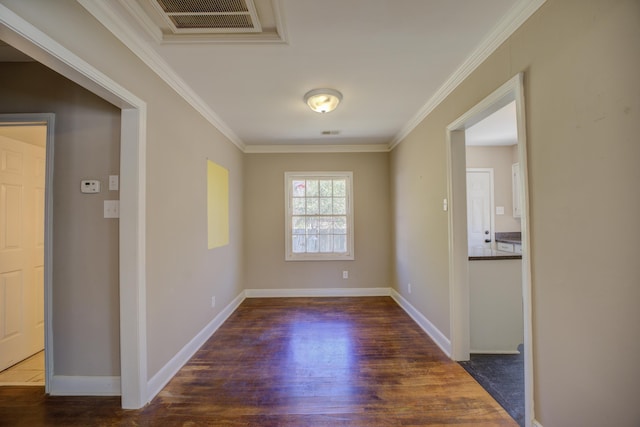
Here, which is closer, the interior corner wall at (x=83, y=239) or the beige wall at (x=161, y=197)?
the beige wall at (x=161, y=197)

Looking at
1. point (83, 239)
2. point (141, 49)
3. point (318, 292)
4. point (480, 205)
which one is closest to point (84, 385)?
point (83, 239)

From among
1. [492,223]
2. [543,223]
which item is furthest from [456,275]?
[492,223]

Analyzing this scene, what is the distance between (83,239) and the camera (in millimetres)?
1853

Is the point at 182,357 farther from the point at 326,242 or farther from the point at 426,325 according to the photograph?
the point at 326,242

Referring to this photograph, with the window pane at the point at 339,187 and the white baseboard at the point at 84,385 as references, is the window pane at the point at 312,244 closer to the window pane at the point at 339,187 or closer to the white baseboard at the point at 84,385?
the window pane at the point at 339,187

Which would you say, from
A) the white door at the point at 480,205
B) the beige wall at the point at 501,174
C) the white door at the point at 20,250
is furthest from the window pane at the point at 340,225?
the white door at the point at 20,250

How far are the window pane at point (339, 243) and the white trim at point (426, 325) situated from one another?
1126mm

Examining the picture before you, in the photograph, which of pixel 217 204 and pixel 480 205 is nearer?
pixel 217 204

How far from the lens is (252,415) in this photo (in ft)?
5.70

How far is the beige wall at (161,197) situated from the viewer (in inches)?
54.1

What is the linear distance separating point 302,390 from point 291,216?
9.21 feet

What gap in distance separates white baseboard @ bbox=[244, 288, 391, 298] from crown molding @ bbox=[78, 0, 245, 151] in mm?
2800

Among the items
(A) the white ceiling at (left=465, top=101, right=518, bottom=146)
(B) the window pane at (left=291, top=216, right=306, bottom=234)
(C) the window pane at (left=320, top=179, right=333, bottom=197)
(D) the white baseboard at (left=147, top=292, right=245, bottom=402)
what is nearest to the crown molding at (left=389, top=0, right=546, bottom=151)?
(A) the white ceiling at (left=465, top=101, right=518, bottom=146)

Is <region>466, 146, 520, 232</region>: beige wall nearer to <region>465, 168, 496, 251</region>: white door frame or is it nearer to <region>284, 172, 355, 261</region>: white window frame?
<region>465, 168, 496, 251</region>: white door frame
